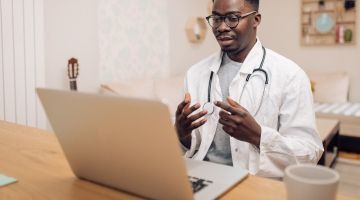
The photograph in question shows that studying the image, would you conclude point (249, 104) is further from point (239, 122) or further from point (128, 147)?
point (128, 147)

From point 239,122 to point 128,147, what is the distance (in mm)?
491

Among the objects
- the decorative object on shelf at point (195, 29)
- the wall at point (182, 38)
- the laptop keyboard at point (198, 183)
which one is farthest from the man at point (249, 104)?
the decorative object on shelf at point (195, 29)

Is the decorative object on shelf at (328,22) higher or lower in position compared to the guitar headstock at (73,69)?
higher

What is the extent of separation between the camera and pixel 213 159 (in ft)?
4.36

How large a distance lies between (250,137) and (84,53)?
84.1 inches

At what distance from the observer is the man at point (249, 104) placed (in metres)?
1.16

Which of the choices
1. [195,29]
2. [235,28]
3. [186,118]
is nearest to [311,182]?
[186,118]

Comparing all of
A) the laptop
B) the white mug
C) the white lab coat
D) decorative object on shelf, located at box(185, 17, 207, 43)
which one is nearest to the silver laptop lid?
the laptop

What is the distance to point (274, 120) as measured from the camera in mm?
1301

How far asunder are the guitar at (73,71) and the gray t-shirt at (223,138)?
1.49 m

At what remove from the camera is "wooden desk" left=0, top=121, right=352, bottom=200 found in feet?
2.29

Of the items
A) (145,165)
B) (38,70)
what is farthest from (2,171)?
(38,70)

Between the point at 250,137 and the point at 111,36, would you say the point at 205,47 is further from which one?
the point at 250,137

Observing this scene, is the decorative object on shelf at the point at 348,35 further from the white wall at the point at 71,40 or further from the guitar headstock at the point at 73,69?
the guitar headstock at the point at 73,69
